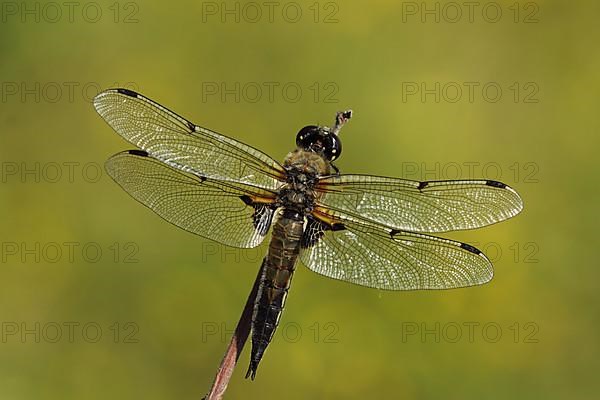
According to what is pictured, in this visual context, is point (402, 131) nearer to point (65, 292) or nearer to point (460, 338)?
point (460, 338)

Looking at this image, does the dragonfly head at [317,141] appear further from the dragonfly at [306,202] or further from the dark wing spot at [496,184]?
the dark wing spot at [496,184]

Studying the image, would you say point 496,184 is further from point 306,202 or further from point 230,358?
point 230,358

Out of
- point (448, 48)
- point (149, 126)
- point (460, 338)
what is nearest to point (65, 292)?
point (149, 126)

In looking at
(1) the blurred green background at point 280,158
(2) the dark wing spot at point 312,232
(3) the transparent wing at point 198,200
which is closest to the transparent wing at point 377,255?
(2) the dark wing spot at point 312,232

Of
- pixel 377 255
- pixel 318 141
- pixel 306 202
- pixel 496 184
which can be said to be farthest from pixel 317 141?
pixel 496 184

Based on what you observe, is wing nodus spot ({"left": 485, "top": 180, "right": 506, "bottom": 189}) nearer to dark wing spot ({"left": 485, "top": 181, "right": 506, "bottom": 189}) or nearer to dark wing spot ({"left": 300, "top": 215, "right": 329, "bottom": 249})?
dark wing spot ({"left": 485, "top": 181, "right": 506, "bottom": 189})

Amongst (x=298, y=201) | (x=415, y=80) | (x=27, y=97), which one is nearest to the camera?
(x=298, y=201)
